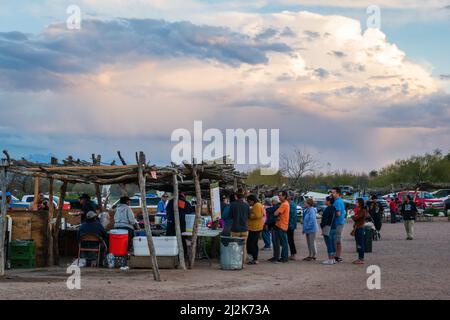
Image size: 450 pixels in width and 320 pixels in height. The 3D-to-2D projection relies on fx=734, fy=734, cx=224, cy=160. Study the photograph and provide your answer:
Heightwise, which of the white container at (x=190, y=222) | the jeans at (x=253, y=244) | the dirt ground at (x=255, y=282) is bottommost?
the dirt ground at (x=255, y=282)

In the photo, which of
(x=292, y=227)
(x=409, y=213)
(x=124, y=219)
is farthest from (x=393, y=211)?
(x=124, y=219)

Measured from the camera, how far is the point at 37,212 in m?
18.0

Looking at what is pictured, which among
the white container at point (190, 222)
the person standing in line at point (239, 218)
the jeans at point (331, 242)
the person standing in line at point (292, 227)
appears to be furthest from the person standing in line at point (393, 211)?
the person standing in line at point (239, 218)

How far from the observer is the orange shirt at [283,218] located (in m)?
18.6

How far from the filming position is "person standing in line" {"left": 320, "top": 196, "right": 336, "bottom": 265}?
1812cm

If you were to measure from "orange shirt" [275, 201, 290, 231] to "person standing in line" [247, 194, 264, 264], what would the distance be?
442 millimetres

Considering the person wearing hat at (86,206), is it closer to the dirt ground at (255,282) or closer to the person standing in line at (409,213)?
the dirt ground at (255,282)

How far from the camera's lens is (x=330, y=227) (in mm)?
18328

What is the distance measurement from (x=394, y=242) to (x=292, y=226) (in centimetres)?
852

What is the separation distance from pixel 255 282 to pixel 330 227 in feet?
13.7

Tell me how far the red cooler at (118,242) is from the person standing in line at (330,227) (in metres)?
4.86

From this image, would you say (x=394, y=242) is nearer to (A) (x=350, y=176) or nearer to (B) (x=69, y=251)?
(B) (x=69, y=251)
